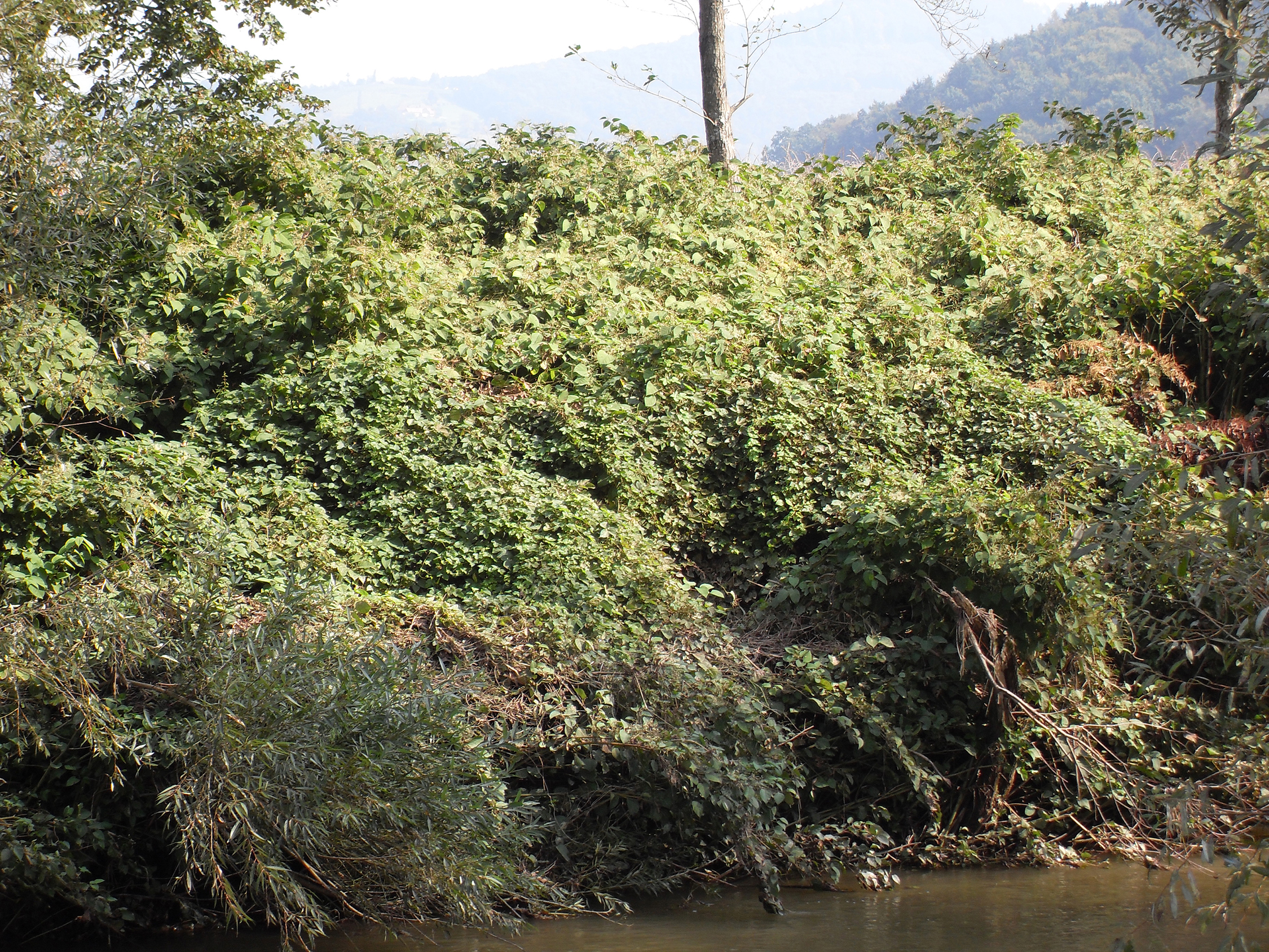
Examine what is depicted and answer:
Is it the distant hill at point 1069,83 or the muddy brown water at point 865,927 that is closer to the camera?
the muddy brown water at point 865,927

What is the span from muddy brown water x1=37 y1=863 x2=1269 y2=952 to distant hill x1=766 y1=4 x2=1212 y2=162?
51.4 meters

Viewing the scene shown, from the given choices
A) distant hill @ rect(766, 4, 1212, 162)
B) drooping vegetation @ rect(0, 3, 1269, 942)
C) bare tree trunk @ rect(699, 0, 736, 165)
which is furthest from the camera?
distant hill @ rect(766, 4, 1212, 162)

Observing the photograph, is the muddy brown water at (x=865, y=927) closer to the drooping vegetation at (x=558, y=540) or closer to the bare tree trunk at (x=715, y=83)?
the drooping vegetation at (x=558, y=540)

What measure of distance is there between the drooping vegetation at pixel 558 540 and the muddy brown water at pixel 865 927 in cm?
22

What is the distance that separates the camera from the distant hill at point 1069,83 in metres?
60.1

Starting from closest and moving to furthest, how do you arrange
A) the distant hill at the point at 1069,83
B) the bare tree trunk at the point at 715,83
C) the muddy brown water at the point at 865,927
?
the muddy brown water at the point at 865,927
the bare tree trunk at the point at 715,83
the distant hill at the point at 1069,83

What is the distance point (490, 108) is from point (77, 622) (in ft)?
627

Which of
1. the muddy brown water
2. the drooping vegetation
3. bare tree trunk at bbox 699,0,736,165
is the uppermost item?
bare tree trunk at bbox 699,0,736,165

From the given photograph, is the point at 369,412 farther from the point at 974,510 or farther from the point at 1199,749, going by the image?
the point at 1199,749

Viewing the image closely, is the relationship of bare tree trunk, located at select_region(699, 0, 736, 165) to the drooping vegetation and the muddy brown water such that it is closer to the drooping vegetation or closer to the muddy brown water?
the drooping vegetation

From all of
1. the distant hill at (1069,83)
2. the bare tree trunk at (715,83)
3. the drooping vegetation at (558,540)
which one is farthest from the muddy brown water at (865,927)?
the distant hill at (1069,83)

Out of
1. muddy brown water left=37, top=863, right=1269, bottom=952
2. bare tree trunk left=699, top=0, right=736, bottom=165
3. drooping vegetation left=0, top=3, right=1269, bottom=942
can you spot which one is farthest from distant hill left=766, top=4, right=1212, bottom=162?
muddy brown water left=37, top=863, right=1269, bottom=952

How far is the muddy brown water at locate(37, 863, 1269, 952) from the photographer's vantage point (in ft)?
18.8

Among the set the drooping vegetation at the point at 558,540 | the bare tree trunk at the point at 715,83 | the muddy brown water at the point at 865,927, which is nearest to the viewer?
the drooping vegetation at the point at 558,540
